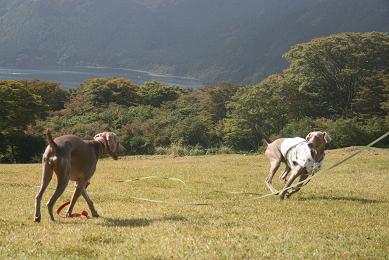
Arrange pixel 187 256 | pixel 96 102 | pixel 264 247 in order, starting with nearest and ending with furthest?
pixel 187 256, pixel 264 247, pixel 96 102

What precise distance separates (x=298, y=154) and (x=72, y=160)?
6.28 m

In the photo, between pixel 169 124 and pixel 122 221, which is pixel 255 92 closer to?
pixel 169 124

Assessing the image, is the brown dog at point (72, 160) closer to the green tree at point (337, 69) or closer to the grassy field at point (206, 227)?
the grassy field at point (206, 227)

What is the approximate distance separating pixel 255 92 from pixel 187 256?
5682 centimetres

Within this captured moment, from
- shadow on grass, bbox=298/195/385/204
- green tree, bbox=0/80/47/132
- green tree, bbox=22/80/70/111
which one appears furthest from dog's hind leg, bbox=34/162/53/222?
green tree, bbox=22/80/70/111

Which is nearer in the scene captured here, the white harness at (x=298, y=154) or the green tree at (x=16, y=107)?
the white harness at (x=298, y=154)

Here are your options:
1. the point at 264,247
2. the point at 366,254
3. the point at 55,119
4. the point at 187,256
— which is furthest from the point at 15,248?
the point at 55,119

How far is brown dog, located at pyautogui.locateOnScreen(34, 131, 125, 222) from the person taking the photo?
974cm

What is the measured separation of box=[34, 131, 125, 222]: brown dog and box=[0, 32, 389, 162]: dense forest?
134 ft

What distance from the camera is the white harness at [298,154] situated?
13.0 meters

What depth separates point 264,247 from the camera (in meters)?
7.68

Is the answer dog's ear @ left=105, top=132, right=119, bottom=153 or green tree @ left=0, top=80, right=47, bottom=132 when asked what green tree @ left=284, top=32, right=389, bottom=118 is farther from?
dog's ear @ left=105, top=132, right=119, bottom=153

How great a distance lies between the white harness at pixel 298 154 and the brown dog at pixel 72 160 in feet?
16.3

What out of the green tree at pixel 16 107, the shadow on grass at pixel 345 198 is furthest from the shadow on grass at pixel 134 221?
the green tree at pixel 16 107
